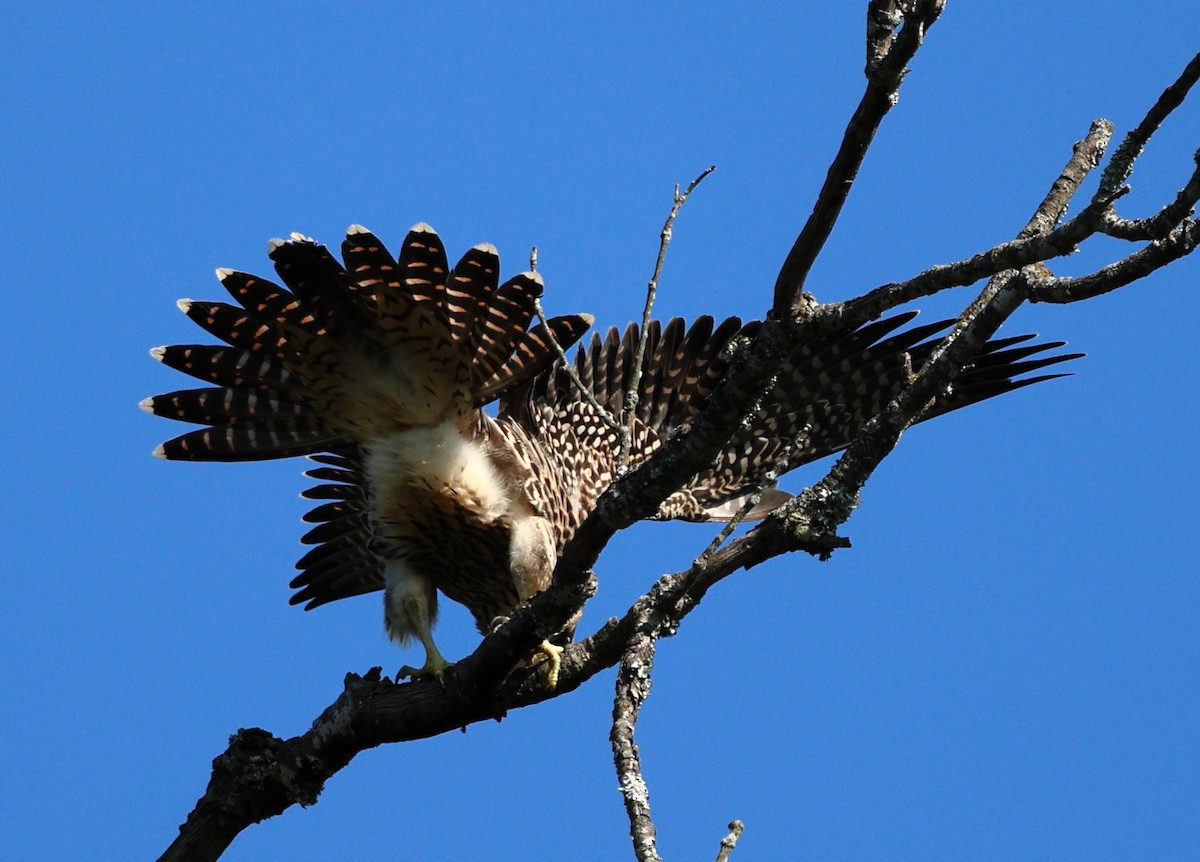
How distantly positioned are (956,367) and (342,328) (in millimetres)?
2317

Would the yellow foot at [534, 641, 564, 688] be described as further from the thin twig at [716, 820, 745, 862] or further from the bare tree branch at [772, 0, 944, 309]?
the bare tree branch at [772, 0, 944, 309]

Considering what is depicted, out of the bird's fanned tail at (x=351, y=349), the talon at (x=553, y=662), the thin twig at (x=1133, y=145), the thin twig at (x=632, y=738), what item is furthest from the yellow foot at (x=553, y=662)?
the thin twig at (x=1133, y=145)

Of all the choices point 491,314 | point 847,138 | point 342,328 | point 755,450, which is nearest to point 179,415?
point 342,328

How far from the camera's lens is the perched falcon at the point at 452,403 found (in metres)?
4.52

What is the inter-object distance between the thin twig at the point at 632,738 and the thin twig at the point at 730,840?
0.84 ft

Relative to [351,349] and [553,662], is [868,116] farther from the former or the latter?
[351,349]

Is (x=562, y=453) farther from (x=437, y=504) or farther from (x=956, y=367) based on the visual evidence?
(x=956, y=367)

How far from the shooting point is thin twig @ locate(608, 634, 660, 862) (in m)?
3.31

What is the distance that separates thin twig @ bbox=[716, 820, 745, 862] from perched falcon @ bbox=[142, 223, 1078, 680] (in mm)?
1284

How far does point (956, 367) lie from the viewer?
3098 millimetres

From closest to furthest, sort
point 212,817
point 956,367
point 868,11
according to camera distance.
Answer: point 868,11
point 956,367
point 212,817

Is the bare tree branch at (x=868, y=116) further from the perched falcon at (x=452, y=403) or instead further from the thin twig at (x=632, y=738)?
the thin twig at (x=632, y=738)

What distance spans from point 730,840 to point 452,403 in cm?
240

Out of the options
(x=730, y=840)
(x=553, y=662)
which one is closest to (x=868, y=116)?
(x=730, y=840)
